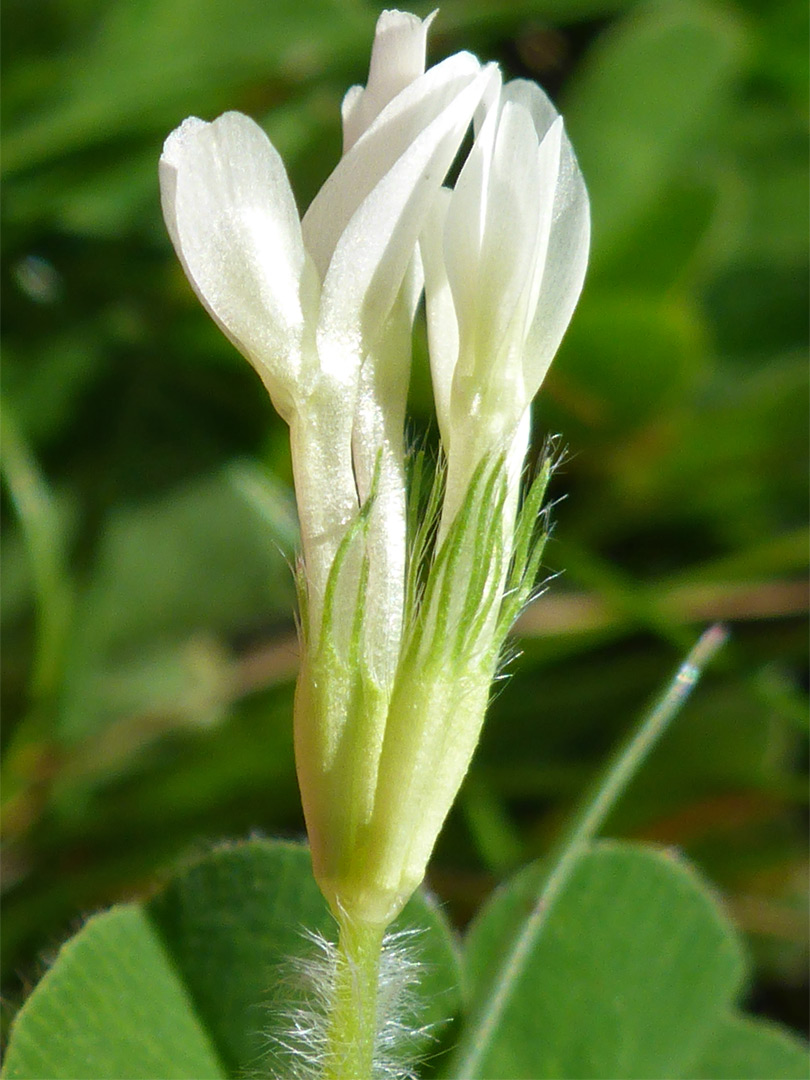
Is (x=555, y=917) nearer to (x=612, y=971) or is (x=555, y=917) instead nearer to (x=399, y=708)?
(x=612, y=971)

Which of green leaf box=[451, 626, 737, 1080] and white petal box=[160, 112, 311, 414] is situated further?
green leaf box=[451, 626, 737, 1080]

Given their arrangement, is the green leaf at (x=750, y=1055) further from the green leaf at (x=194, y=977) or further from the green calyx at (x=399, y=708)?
→ the green calyx at (x=399, y=708)

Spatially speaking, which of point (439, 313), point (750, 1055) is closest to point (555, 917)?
point (750, 1055)

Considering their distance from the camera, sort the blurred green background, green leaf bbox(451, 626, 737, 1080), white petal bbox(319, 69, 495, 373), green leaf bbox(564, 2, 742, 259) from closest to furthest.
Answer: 1. white petal bbox(319, 69, 495, 373)
2. green leaf bbox(451, 626, 737, 1080)
3. the blurred green background
4. green leaf bbox(564, 2, 742, 259)

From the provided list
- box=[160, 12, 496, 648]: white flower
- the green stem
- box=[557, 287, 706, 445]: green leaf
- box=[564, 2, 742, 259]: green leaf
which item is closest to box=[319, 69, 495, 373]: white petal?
box=[160, 12, 496, 648]: white flower

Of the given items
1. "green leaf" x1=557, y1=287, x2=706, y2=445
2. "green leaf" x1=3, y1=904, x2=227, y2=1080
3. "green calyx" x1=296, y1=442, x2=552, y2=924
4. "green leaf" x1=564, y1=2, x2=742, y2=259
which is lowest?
"green leaf" x1=3, y1=904, x2=227, y2=1080

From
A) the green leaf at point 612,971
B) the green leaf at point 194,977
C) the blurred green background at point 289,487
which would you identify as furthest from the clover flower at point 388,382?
the blurred green background at point 289,487

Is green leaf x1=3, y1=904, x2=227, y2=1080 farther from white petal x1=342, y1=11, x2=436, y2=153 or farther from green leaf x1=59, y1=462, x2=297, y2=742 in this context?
green leaf x1=59, y1=462, x2=297, y2=742
